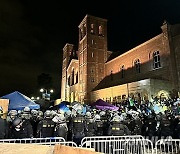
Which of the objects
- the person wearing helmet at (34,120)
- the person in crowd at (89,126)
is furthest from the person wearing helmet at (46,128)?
the person in crowd at (89,126)

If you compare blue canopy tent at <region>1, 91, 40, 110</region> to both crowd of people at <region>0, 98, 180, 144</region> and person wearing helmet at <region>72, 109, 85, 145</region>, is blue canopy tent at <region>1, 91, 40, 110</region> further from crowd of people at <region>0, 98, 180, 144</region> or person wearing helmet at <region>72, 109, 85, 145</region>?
person wearing helmet at <region>72, 109, 85, 145</region>

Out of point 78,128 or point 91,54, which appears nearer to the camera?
point 78,128

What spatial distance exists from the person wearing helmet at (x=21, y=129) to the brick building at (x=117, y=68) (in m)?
17.3

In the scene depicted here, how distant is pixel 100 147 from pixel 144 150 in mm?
1458

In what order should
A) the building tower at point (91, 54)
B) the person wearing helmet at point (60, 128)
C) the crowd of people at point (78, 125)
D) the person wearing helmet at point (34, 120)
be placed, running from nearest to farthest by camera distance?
the crowd of people at point (78, 125)
the person wearing helmet at point (60, 128)
the person wearing helmet at point (34, 120)
the building tower at point (91, 54)

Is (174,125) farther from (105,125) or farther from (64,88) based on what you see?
(64,88)

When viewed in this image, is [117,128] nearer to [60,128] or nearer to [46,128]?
[60,128]

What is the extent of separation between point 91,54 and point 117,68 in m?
8.22

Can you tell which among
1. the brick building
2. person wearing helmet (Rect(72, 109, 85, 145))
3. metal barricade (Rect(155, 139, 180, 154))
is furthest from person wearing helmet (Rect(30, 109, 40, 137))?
the brick building

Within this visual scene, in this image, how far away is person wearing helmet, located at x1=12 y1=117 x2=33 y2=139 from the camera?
731 centimetres

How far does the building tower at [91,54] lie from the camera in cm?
4071

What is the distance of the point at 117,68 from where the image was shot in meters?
36.4

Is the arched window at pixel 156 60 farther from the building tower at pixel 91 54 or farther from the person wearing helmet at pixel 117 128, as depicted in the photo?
the person wearing helmet at pixel 117 128

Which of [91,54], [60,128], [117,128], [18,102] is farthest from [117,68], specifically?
[60,128]
